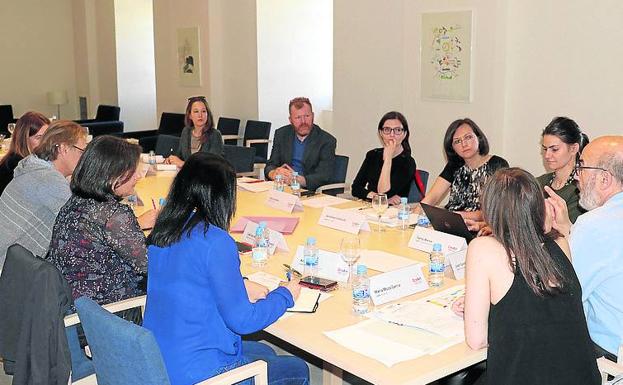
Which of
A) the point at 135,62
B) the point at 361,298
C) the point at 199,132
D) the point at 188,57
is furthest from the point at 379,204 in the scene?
the point at 135,62

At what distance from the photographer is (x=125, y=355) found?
2.13 meters

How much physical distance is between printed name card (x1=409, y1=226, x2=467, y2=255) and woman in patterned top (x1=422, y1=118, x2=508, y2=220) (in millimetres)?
851

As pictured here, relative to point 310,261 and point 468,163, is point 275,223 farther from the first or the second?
point 468,163

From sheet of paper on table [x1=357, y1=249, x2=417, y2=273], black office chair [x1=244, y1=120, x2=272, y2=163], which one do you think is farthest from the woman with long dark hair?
black office chair [x1=244, y1=120, x2=272, y2=163]

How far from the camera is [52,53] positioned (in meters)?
13.0

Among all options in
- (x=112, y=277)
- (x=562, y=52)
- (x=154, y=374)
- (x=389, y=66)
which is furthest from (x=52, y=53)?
(x=154, y=374)

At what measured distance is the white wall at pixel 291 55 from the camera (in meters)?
9.41

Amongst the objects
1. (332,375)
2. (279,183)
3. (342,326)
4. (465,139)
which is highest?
(465,139)

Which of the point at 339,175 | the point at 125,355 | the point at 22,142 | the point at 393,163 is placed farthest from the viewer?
the point at 339,175

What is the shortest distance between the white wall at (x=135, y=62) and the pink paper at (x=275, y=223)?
8979 mm

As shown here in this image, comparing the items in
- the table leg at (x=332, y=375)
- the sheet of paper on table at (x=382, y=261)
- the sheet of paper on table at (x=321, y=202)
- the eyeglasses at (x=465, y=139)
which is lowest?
the table leg at (x=332, y=375)

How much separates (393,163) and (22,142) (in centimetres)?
250

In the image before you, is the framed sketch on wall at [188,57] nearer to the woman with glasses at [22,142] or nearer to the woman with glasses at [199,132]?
the woman with glasses at [199,132]

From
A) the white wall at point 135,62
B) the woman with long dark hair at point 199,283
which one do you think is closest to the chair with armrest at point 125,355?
the woman with long dark hair at point 199,283
